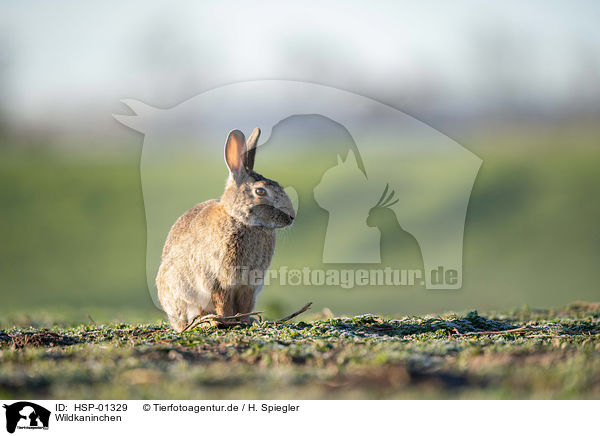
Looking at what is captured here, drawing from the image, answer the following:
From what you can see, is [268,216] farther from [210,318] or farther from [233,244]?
[210,318]

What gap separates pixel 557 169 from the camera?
24891 mm

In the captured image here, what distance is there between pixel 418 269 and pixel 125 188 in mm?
14123

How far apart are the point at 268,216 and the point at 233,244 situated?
45 cm

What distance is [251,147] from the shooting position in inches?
289

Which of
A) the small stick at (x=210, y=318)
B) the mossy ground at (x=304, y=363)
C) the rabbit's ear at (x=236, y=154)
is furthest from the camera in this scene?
the rabbit's ear at (x=236, y=154)

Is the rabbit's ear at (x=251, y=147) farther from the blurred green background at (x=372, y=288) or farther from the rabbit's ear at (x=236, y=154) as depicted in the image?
the blurred green background at (x=372, y=288)

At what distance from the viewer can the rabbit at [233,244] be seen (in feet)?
23.2

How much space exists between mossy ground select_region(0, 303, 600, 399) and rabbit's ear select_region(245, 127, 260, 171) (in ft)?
5.71

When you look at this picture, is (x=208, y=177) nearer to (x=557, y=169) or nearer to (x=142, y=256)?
(x=142, y=256)

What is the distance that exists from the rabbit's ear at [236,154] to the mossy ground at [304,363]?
5.33 ft
